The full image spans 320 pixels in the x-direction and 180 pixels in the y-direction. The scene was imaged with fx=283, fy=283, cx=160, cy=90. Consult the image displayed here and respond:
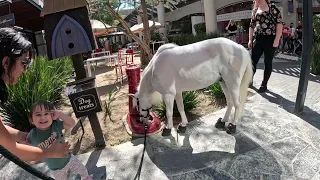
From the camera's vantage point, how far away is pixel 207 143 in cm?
367

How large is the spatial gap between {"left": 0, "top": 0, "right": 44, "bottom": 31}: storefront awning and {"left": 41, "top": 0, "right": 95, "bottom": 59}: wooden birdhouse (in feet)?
19.1

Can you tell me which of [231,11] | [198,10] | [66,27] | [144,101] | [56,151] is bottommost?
→ [144,101]

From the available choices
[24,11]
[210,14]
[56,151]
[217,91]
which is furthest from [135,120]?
[210,14]

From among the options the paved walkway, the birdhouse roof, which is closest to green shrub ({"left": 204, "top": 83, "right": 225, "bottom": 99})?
the paved walkway

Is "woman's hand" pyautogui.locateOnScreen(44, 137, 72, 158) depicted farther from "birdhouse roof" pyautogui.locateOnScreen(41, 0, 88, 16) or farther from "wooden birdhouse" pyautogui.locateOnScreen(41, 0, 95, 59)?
"birdhouse roof" pyautogui.locateOnScreen(41, 0, 88, 16)

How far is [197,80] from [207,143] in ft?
2.71

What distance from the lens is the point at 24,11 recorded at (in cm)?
995

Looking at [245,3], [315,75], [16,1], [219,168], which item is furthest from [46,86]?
[245,3]

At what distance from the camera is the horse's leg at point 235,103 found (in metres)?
3.62

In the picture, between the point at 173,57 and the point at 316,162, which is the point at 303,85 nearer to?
the point at 316,162

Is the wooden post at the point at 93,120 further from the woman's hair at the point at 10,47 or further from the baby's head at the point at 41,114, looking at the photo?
the woman's hair at the point at 10,47

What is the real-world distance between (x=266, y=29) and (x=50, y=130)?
3.98 m

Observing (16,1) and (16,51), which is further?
(16,1)

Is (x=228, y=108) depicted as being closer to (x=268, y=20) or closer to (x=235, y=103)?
(x=235, y=103)
